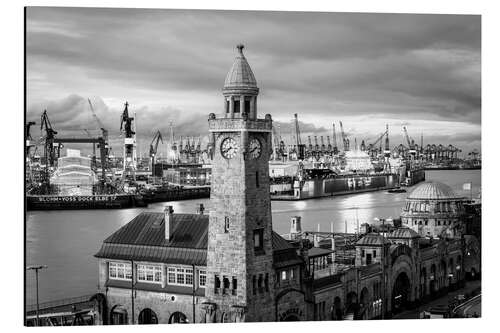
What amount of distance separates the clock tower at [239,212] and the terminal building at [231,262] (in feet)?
0.07

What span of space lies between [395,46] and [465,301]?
7078 mm

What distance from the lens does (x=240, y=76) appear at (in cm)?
2225

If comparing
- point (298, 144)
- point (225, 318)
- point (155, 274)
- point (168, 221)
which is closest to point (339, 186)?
point (298, 144)

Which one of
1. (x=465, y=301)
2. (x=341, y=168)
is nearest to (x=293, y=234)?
(x=341, y=168)

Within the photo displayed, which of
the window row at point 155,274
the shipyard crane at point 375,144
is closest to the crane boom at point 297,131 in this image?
the shipyard crane at point 375,144

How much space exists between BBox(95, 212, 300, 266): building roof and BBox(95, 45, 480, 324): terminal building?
0.03m

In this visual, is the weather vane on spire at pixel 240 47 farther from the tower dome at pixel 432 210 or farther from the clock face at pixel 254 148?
the tower dome at pixel 432 210

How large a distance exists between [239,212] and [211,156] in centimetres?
147

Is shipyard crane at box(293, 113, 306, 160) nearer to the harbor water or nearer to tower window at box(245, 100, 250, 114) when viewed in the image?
tower window at box(245, 100, 250, 114)

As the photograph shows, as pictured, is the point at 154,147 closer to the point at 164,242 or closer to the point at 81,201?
the point at 81,201

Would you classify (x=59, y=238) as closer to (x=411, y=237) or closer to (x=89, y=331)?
(x=89, y=331)

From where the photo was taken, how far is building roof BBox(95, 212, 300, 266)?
76.4ft

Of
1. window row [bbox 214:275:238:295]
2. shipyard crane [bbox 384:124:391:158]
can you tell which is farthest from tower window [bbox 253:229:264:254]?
shipyard crane [bbox 384:124:391:158]

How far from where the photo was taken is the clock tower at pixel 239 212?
2202 cm
